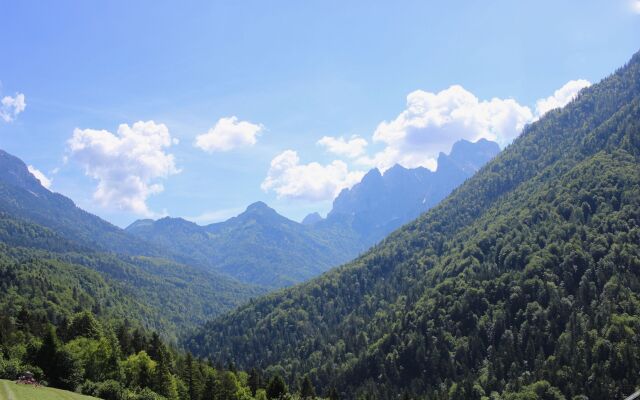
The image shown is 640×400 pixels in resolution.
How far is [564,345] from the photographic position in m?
193

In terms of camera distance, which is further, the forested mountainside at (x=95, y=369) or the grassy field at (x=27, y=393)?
the forested mountainside at (x=95, y=369)

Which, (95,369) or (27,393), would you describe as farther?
(95,369)

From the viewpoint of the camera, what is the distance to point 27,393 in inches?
2515

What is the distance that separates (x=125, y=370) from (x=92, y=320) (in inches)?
1322

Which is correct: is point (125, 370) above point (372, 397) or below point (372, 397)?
above

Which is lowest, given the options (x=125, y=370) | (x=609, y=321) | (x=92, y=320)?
(x=609, y=321)

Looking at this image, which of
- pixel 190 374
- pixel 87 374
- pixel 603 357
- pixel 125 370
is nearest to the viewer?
pixel 87 374

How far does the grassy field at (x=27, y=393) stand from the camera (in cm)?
5984

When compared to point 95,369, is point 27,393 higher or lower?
higher

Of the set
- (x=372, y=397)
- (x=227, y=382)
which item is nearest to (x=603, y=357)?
(x=372, y=397)

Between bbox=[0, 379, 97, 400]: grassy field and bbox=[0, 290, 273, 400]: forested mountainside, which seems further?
bbox=[0, 290, 273, 400]: forested mountainside

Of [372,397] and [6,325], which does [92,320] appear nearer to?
[6,325]

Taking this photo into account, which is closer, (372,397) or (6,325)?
(6,325)

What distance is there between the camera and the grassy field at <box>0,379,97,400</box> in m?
59.8
